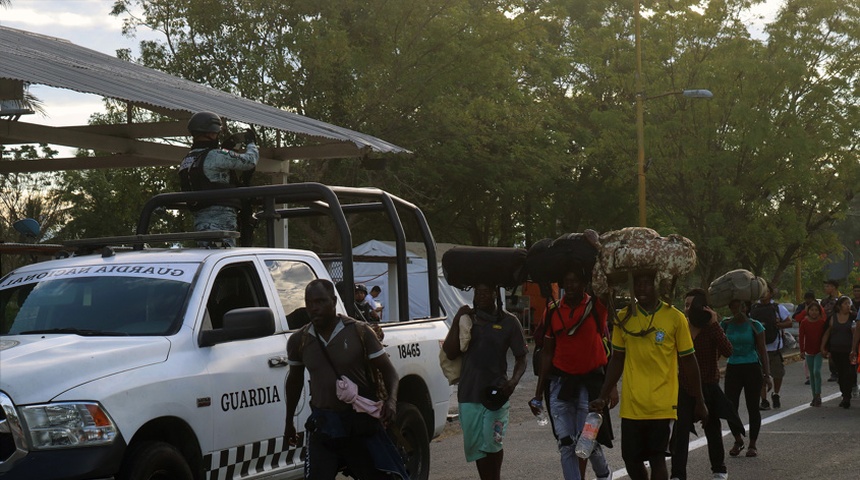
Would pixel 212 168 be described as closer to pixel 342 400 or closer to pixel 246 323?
pixel 246 323

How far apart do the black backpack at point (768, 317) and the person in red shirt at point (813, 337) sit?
2.94 ft

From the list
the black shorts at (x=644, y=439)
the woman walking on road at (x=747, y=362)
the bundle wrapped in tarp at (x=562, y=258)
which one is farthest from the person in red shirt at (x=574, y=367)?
the woman walking on road at (x=747, y=362)

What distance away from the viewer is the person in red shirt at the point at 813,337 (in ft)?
57.7

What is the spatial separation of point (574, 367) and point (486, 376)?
705 millimetres

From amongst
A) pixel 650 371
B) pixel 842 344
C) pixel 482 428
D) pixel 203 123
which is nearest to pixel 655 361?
pixel 650 371

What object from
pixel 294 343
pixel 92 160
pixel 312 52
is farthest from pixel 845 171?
pixel 294 343

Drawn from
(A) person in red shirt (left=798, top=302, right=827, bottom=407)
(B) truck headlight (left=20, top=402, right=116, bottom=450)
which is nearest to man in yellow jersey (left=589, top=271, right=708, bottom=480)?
(B) truck headlight (left=20, top=402, right=116, bottom=450)

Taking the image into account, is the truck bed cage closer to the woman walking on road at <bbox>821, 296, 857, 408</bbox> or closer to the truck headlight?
the truck headlight

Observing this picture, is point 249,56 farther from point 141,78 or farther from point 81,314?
point 81,314

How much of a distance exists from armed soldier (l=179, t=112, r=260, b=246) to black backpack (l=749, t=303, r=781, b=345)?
9.30 metres

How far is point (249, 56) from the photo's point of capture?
28750 millimetres

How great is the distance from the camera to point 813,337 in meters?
18.3

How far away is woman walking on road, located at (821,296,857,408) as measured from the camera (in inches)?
684

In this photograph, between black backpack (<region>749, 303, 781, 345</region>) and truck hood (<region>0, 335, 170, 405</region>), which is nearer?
truck hood (<region>0, 335, 170, 405</region>)
